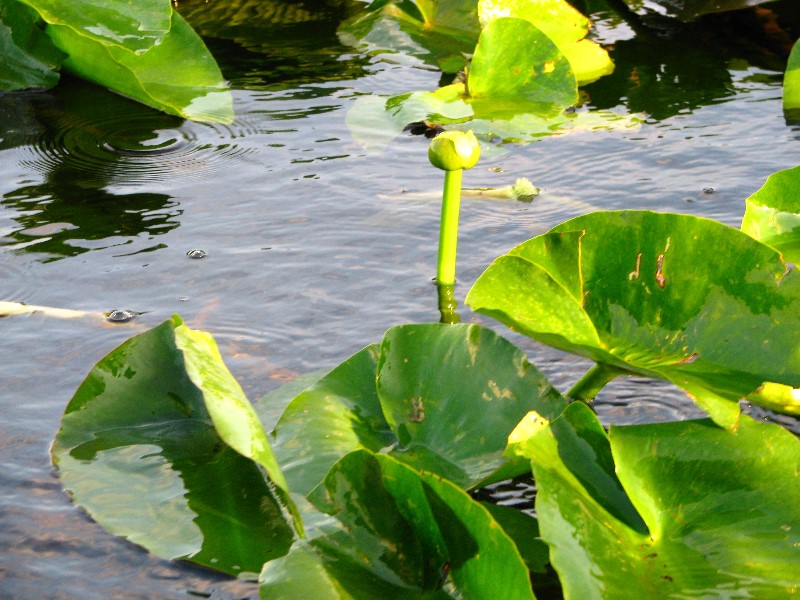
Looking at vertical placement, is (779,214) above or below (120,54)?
below

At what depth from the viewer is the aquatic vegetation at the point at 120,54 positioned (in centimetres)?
231

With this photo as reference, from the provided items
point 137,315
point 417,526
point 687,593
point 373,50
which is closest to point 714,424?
point 687,593

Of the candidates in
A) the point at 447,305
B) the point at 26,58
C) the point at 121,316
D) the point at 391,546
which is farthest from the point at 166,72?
the point at 391,546

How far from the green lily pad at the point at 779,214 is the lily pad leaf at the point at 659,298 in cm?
34

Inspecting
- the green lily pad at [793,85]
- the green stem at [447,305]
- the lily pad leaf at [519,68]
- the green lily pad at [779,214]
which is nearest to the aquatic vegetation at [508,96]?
the lily pad leaf at [519,68]

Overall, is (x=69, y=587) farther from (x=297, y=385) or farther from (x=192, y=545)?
(x=297, y=385)

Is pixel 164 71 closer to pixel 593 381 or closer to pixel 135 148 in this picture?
pixel 135 148

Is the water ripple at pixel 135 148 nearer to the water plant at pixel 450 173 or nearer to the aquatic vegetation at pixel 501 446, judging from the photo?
the water plant at pixel 450 173

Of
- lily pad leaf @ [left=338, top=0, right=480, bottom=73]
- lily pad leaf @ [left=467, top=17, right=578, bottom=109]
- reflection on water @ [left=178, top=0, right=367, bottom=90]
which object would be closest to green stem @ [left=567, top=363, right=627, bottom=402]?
lily pad leaf @ [left=467, top=17, right=578, bottom=109]

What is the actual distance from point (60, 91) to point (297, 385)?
58.4 inches

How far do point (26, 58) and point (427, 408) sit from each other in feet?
5.58

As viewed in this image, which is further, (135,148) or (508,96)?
(508,96)

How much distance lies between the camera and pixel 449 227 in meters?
1.72

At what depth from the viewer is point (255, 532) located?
124 cm
